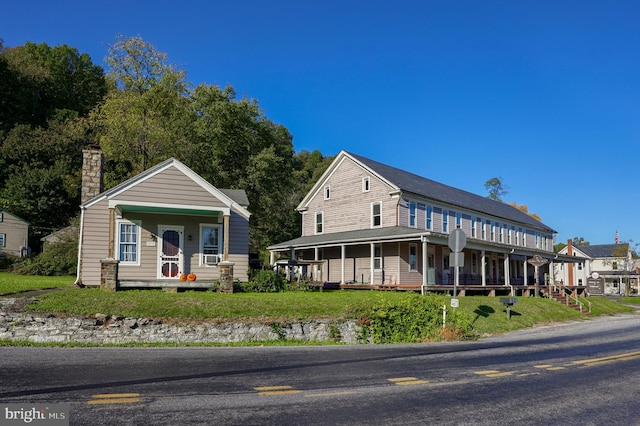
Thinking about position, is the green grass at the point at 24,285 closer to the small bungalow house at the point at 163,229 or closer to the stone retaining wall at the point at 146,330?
the small bungalow house at the point at 163,229

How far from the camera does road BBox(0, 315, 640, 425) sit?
5.80 metres

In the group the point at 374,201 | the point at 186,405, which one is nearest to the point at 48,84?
the point at 374,201

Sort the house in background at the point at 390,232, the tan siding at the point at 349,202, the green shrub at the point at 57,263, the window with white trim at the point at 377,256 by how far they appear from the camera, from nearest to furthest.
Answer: the house in background at the point at 390,232 → the window with white trim at the point at 377,256 → the tan siding at the point at 349,202 → the green shrub at the point at 57,263

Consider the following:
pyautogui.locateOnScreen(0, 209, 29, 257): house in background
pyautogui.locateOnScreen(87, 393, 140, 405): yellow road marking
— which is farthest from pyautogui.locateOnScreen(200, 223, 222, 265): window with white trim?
pyautogui.locateOnScreen(0, 209, 29, 257): house in background

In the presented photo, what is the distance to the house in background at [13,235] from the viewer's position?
157ft

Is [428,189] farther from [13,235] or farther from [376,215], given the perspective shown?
[13,235]

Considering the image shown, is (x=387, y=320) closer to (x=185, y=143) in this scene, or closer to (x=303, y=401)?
(x=303, y=401)

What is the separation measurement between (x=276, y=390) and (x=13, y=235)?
1996 inches

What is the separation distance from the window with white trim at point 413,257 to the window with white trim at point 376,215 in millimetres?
2471

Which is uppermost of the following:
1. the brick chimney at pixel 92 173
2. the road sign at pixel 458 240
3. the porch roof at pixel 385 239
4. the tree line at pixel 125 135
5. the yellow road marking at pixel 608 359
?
the tree line at pixel 125 135

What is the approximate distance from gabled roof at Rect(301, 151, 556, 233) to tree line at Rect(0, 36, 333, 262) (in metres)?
8.70

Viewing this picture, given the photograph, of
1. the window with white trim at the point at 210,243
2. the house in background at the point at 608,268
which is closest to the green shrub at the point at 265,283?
the window with white trim at the point at 210,243

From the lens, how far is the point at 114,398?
634 centimetres

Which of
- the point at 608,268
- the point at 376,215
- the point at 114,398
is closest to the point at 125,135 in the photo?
the point at 376,215
